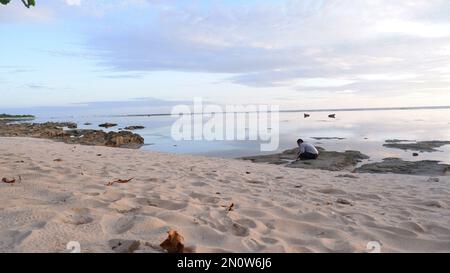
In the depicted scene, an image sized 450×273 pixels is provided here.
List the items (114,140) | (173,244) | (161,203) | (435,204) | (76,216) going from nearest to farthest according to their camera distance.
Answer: (173,244), (76,216), (161,203), (435,204), (114,140)

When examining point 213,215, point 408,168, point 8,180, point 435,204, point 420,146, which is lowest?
point 408,168

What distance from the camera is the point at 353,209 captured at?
4551 millimetres

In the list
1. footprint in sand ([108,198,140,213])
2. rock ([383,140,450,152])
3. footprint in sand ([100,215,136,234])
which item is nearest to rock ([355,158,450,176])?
rock ([383,140,450,152])

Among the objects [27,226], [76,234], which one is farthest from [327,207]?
[27,226]

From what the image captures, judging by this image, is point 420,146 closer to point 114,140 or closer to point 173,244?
point 114,140

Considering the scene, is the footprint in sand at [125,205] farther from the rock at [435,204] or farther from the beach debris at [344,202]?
the rock at [435,204]

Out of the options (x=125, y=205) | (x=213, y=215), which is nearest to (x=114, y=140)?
(x=125, y=205)

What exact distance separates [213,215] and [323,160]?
380 inches

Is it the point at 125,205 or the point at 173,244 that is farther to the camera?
the point at 125,205

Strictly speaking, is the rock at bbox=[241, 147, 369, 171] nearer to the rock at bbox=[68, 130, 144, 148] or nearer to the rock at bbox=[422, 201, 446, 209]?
the rock at bbox=[422, 201, 446, 209]

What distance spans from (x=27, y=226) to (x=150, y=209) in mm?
1202

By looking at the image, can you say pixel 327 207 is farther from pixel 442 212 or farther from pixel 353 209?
pixel 442 212

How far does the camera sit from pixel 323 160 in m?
12.9
